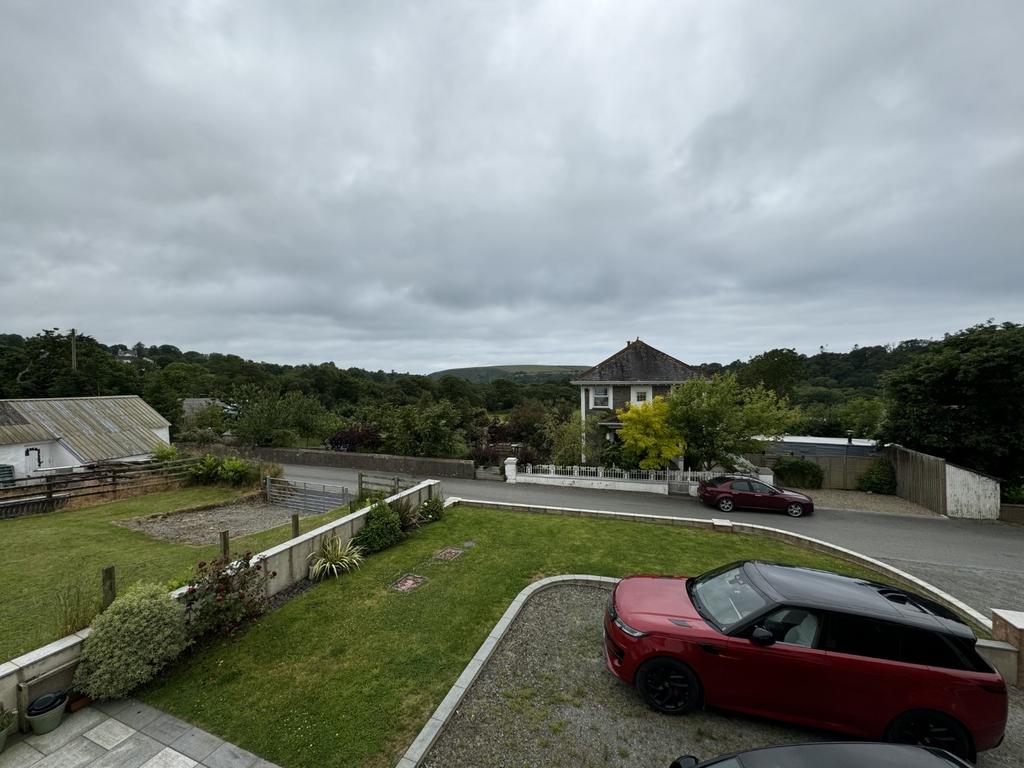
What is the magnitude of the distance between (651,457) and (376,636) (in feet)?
43.3

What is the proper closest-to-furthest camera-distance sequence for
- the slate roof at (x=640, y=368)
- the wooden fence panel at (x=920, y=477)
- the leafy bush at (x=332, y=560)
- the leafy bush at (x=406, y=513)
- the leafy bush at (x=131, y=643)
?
the leafy bush at (x=131, y=643) → the leafy bush at (x=332, y=560) → the leafy bush at (x=406, y=513) → the wooden fence panel at (x=920, y=477) → the slate roof at (x=640, y=368)

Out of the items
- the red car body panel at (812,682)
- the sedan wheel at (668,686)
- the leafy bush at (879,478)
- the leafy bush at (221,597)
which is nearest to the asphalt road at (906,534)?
the leafy bush at (879,478)

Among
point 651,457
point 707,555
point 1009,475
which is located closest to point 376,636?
point 707,555

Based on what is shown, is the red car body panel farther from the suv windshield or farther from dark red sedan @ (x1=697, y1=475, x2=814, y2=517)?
dark red sedan @ (x1=697, y1=475, x2=814, y2=517)

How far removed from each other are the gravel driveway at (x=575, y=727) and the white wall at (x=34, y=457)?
24380 millimetres

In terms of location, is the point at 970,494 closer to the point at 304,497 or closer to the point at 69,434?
the point at 304,497

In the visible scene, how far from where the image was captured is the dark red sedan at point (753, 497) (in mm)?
13797

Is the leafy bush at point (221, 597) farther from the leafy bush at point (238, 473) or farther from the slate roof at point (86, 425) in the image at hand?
the slate roof at point (86, 425)

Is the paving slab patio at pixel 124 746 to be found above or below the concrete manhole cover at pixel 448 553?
above

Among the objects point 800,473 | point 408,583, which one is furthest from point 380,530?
point 800,473

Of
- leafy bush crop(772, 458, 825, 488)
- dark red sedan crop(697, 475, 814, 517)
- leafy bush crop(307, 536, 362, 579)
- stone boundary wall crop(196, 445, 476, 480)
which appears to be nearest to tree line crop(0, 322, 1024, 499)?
stone boundary wall crop(196, 445, 476, 480)

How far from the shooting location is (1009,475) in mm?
14734

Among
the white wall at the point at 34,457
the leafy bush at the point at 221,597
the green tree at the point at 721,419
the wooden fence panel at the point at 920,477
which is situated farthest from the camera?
Result: the white wall at the point at 34,457

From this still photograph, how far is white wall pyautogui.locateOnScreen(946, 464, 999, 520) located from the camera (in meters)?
13.5
